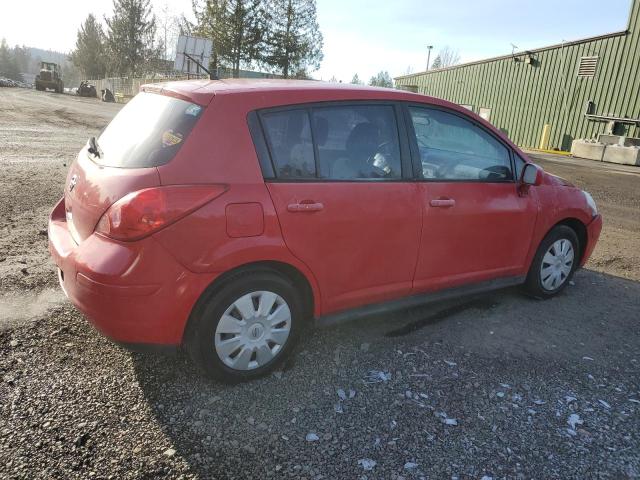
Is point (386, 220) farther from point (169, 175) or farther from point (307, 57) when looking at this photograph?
point (307, 57)

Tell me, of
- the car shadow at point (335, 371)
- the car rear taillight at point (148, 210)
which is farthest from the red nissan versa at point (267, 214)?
the car shadow at point (335, 371)

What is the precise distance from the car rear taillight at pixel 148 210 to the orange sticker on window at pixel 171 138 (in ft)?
0.95

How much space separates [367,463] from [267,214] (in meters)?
1.40

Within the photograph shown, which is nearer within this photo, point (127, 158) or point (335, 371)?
point (127, 158)

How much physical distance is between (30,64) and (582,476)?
179 metres

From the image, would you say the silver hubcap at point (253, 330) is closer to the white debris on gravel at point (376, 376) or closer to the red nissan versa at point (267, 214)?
the red nissan versa at point (267, 214)

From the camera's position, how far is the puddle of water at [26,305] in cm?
350

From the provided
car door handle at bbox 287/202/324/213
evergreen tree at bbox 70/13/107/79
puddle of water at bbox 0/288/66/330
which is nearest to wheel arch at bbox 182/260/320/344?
car door handle at bbox 287/202/324/213

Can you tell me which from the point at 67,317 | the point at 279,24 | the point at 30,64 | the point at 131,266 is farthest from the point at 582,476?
the point at 30,64

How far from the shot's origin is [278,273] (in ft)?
9.69

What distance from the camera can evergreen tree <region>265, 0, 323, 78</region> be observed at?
34375mm

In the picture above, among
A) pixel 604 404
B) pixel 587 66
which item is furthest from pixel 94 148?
pixel 587 66

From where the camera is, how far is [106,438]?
2451 millimetres

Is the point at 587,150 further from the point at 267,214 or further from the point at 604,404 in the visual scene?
the point at 267,214
